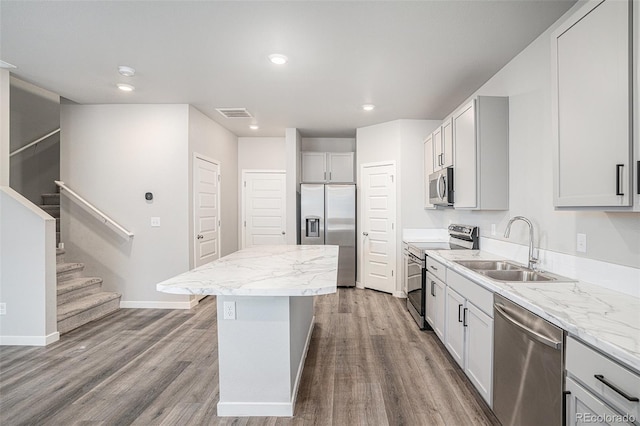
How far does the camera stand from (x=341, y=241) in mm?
5352

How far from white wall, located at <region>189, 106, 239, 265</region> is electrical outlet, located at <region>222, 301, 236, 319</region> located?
2500 mm

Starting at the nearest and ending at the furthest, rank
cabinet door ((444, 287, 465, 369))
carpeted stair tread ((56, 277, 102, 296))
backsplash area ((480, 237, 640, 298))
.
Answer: backsplash area ((480, 237, 640, 298))
cabinet door ((444, 287, 465, 369))
carpeted stair tread ((56, 277, 102, 296))

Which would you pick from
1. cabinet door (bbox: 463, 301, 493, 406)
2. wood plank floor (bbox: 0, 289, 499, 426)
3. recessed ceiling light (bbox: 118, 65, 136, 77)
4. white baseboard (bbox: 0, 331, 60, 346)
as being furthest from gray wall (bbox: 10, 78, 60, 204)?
cabinet door (bbox: 463, 301, 493, 406)

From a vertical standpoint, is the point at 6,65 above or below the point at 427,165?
above

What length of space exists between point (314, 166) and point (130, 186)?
9.78ft

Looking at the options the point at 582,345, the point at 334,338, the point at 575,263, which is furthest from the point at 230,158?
the point at 582,345

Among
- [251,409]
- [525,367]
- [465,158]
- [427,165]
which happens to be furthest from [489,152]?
[251,409]

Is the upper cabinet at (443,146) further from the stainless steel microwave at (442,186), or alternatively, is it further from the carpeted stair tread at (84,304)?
the carpeted stair tread at (84,304)

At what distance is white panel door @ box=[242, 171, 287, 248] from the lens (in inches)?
244

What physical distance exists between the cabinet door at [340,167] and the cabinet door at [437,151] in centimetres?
205

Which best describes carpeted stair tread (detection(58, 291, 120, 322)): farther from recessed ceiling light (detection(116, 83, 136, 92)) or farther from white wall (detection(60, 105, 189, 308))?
recessed ceiling light (detection(116, 83, 136, 92))

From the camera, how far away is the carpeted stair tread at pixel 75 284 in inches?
143

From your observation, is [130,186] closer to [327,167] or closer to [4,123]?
[4,123]

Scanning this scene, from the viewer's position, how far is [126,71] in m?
3.10
